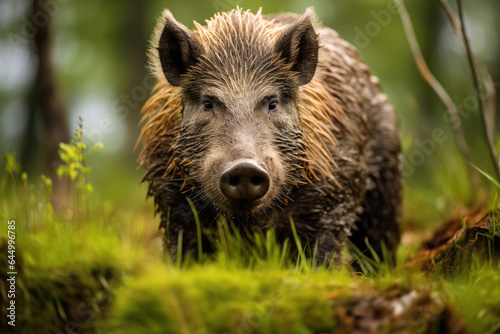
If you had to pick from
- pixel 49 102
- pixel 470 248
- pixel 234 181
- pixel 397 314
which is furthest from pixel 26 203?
pixel 49 102

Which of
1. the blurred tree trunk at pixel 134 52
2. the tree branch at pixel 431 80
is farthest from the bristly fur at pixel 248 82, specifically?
the blurred tree trunk at pixel 134 52

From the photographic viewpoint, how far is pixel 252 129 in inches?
141

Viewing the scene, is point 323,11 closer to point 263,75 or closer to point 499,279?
point 263,75

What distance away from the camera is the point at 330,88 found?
4.64 m

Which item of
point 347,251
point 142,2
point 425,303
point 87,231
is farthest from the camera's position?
point 142,2

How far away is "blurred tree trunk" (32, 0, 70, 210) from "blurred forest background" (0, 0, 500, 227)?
0.6 inches

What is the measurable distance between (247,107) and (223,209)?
0.73 metres

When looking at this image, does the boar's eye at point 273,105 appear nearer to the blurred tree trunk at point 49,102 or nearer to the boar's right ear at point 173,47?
the boar's right ear at point 173,47

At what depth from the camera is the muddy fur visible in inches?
143

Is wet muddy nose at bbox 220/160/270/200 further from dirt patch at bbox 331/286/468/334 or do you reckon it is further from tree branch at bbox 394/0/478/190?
tree branch at bbox 394/0/478/190

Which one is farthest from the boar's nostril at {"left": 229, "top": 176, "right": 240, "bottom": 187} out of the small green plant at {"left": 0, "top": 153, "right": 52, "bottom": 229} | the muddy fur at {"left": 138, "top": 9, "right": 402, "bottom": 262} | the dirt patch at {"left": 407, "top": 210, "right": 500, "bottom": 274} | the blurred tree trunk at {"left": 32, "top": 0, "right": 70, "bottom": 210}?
the blurred tree trunk at {"left": 32, "top": 0, "right": 70, "bottom": 210}

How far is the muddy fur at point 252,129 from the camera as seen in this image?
3.64 m

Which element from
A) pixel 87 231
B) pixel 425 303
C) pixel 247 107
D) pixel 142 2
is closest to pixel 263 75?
pixel 247 107

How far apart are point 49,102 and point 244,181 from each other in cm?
508
